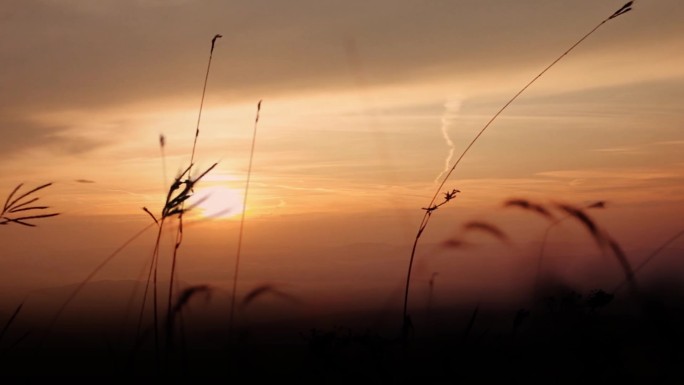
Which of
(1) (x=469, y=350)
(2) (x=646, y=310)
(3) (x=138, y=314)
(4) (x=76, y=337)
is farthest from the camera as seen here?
(4) (x=76, y=337)

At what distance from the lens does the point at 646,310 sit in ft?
8.08

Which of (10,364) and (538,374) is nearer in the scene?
(538,374)

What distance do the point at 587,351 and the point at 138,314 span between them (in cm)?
169

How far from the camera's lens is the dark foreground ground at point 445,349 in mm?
2453

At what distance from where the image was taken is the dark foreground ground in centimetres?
245

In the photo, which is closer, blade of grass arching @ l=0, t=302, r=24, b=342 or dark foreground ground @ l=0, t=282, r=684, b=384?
dark foreground ground @ l=0, t=282, r=684, b=384

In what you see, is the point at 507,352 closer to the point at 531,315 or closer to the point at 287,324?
the point at 531,315

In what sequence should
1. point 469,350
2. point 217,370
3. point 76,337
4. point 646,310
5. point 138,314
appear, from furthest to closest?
point 76,337
point 138,314
point 217,370
point 469,350
point 646,310

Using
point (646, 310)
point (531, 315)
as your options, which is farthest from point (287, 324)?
point (646, 310)

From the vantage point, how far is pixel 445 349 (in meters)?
2.77

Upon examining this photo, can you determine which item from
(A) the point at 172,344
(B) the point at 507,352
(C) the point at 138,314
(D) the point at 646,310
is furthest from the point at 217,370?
(D) the point at 646,310

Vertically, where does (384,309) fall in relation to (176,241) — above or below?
below

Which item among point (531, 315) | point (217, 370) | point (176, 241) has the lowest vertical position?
point (217, 370)

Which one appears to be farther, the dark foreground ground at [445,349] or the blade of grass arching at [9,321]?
the blade of grass arching at [9,321]
